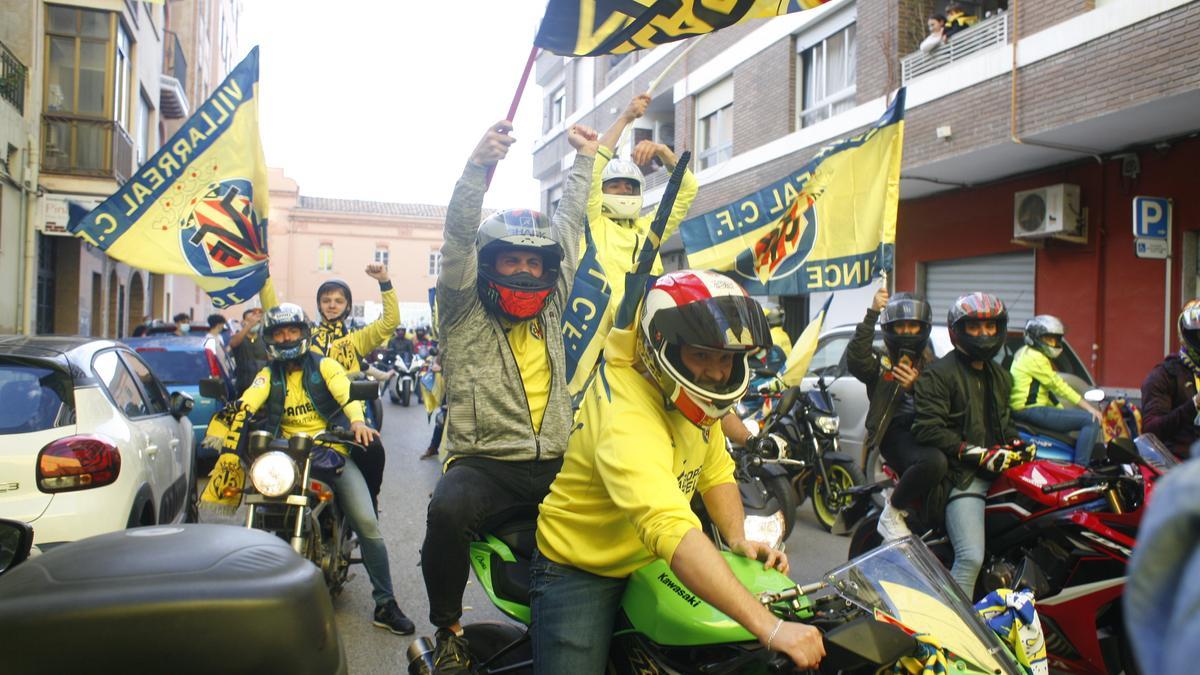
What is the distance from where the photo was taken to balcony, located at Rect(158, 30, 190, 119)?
28391 mm

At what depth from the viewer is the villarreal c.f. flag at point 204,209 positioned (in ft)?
22.6

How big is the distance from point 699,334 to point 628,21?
75.5 inches

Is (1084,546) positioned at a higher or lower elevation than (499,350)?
lower

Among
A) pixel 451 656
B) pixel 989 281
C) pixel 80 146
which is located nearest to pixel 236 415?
pixel 451 656

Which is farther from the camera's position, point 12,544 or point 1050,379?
point 1050,379

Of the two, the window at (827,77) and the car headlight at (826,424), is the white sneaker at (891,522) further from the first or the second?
the window at (827,77)

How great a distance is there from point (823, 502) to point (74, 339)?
229 inches

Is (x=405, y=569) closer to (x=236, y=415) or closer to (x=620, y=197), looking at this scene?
(x=236, y=415)

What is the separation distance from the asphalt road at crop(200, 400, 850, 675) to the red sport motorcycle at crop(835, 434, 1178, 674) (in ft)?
7.03

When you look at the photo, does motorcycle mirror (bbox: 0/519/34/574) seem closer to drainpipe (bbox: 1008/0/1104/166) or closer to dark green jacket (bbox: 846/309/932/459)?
dark green jacket (bbox: 846/309/932/459)

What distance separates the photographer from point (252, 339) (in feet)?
28.6

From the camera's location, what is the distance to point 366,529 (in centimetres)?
508

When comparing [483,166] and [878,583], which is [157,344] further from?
[878,583]

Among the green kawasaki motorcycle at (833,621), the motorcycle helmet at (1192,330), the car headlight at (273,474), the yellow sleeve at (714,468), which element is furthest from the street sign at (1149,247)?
the car headlight at (273,474)
